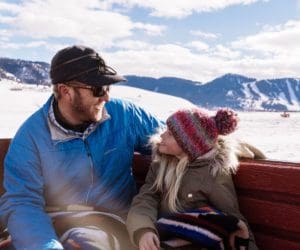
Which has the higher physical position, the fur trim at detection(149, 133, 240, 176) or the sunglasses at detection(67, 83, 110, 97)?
the sunglasses at detection(67, 83, 110, 97)

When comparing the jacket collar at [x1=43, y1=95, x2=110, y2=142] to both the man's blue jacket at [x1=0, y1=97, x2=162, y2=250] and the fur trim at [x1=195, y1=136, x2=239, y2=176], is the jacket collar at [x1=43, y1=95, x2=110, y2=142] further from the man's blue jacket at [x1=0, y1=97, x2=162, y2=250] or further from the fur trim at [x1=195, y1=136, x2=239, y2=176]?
the fur trim at [x1=195, y1=136, x2=239, y2=176]

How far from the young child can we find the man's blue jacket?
293mm

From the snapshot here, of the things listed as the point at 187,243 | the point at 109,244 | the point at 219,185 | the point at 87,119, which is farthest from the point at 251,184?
the point at 87,119

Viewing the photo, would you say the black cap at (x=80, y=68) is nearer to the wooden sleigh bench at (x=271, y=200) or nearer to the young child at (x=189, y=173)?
the young child at (x=189, y=173)

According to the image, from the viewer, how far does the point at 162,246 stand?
8.41 ft

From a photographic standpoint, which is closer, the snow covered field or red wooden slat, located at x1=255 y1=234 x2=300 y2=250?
red wooden slat, located at x1=255 y1=234 x2=300 y2=250

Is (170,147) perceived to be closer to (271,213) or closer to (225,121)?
(225,121)

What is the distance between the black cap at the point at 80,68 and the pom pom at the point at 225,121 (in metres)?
0.67

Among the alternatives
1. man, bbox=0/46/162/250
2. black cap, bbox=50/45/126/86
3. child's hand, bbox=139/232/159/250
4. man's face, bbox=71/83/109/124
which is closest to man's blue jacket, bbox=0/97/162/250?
man, bbox=0/46/162/250

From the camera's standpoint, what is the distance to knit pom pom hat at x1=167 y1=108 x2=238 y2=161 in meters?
2.79

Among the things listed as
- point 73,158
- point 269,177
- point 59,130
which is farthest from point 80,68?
point 269,177

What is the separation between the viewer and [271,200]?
258 cm

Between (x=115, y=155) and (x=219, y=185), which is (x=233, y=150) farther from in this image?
(x=115, y=155)

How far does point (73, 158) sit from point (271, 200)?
1214mm
